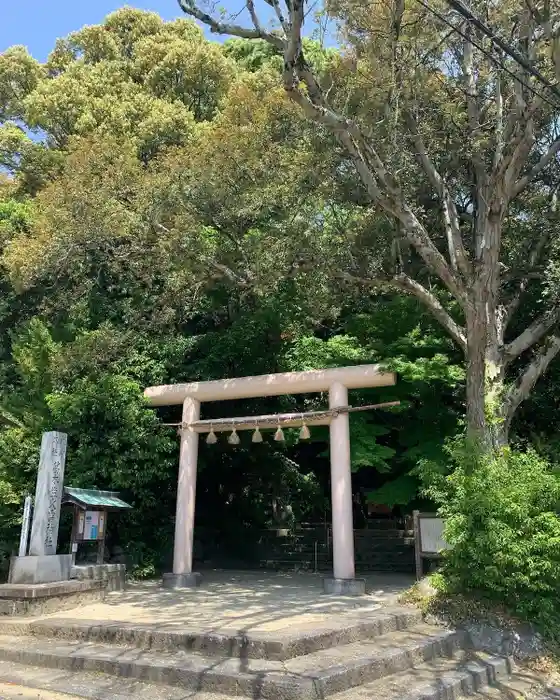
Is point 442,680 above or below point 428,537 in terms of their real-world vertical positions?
below

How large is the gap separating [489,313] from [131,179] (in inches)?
401

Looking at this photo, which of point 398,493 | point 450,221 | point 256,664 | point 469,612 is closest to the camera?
point 256,664

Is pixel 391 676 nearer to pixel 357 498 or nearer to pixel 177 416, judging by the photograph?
pixel 177 416

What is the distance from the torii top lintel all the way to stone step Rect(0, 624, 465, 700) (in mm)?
4715

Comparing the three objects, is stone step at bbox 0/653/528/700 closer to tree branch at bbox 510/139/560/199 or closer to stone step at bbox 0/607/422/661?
stone step at bbox 0/607/422/661

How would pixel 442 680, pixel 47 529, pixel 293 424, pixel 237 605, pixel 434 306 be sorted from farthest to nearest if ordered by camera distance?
pixel 293 424 < pixel 434 306 < pixel 47 529 < pixel 237 605 < pixel 442 680

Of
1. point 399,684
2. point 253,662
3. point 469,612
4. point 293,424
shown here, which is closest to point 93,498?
point 293,424

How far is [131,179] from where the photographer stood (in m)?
15.4

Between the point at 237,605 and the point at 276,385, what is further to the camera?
the point at 276,385

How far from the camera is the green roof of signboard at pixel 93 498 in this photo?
1036 cm

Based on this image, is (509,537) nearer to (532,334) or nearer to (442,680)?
(442,680)

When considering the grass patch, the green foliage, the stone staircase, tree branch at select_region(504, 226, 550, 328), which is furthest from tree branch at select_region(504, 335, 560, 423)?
the stone staircase

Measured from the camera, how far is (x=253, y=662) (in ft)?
18.8

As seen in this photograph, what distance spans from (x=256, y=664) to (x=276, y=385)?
6.28m
